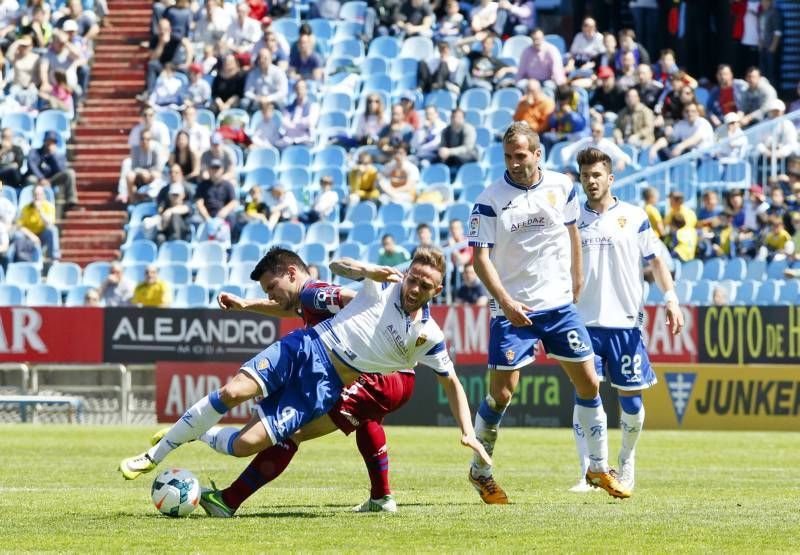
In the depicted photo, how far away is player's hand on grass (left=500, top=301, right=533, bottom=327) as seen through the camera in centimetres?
1034

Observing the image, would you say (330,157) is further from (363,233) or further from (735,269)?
(735,269)

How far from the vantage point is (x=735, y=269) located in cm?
2317

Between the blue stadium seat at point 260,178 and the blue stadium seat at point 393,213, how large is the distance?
2.39 m

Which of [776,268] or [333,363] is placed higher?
[776,268]

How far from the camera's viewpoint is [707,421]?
2108 cm

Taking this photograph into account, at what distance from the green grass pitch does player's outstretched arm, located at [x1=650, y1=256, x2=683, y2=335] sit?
1.17 metres

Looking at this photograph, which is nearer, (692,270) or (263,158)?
(692,270)

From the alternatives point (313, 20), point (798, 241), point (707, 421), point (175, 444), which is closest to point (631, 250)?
point (175, 444)

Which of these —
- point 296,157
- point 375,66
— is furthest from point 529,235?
point 375,66

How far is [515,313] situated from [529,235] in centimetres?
56

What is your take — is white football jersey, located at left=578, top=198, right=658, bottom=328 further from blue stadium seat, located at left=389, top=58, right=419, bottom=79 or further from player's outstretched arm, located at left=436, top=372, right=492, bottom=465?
blue stadium seat, located at left=389, top=58, right=419, bottom=79

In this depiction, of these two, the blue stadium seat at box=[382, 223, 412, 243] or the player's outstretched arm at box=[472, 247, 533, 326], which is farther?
the blue stadium seat at box=[382, 223, 412, 243]

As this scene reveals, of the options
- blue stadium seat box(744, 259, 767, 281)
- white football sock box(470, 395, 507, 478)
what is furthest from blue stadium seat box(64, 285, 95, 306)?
white football sock box(470, 395, 507, 478)

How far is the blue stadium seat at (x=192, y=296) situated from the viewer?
25.2m
